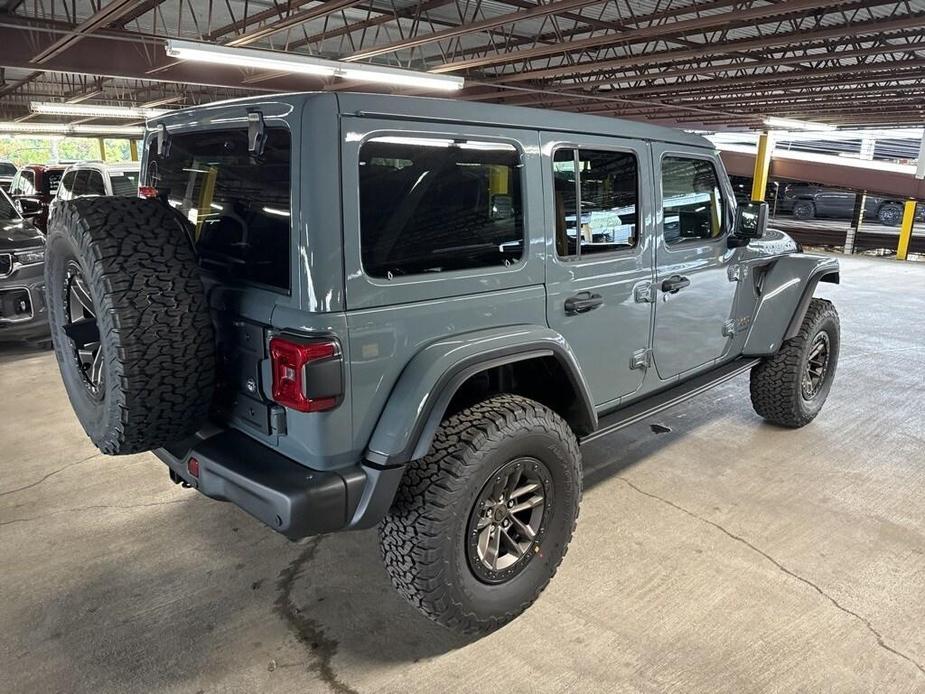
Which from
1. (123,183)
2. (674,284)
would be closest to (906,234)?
(674,284)

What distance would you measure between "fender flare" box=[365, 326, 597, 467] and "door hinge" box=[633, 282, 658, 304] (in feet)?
2.87

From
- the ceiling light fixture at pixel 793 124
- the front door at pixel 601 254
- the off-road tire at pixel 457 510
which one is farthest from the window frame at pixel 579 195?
the ceiling light fixture at pixel 793 124

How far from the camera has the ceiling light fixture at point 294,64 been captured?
772cm

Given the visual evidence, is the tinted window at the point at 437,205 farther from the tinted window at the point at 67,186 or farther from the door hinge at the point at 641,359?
the tinted window at the point at 67,186

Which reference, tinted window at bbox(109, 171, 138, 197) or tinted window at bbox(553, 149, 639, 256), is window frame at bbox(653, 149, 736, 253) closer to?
tinted window at bbox(553, 149, 639, 256)

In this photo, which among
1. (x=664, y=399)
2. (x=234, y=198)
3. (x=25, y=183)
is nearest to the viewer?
(x=234, y=198)

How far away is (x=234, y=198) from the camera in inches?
87.0

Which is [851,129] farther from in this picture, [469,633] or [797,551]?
[469,633]

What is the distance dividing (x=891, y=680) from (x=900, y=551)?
3.03 feet

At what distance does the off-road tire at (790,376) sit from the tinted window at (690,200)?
1.04m

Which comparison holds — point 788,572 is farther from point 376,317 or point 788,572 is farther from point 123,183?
point 123,183

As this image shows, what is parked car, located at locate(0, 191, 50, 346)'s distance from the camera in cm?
530

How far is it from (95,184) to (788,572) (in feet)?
28.8

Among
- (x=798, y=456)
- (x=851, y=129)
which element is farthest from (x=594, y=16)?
(x=851, y=129)
